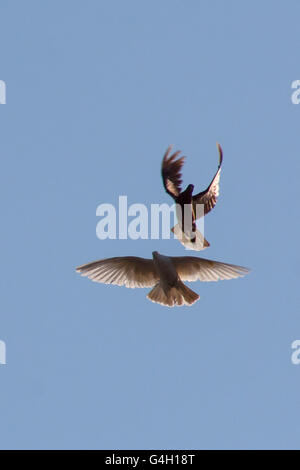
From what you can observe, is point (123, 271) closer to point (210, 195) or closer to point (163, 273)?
point (163, 273)

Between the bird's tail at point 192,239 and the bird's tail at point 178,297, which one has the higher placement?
the bird's tail at point 192,239

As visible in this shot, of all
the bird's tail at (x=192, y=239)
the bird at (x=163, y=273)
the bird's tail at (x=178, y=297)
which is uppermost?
the bird's tail at (x=192, y=239)

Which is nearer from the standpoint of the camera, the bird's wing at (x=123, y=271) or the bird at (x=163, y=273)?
the bird at (x=163, y=273)

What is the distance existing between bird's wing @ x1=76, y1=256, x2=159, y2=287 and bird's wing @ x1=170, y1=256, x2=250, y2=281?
52cm

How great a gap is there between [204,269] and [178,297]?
915mm

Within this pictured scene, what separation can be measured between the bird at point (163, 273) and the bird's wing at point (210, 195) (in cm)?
98

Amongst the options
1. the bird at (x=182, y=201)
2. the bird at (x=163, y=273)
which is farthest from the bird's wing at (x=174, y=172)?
the bird at (x=163, y=273)

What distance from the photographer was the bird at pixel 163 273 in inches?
925

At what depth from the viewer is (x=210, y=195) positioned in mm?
23672

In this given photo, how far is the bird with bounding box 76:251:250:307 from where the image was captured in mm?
23484

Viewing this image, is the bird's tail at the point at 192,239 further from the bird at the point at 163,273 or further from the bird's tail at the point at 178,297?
the bird's tail at the point at 178,297

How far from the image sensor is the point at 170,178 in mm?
23297
